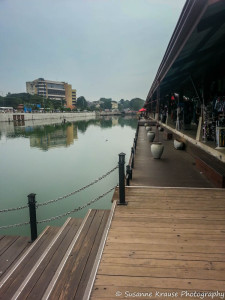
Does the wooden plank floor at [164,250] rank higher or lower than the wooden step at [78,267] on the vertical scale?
higher

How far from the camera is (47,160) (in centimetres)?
1933

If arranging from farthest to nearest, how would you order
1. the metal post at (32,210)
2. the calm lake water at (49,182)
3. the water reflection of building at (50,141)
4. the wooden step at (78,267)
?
the water reflection of building at (50,141) → the calm lake water at (49,182) → the metal post at (32,210) → the wooden step at (78,267)

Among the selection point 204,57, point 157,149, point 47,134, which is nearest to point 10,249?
point 157,149

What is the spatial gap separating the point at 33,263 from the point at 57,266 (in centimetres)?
68

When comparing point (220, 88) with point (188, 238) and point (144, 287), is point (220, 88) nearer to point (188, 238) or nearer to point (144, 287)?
point (188, 238)

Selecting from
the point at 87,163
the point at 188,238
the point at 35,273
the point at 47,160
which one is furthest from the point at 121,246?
the point at 47,160

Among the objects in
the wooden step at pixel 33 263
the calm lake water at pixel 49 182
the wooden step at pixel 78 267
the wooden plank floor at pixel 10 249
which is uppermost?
the wooden step at pixel 78 267

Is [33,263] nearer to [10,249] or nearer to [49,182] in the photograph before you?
[10,249]

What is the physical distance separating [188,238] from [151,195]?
166 centimetres

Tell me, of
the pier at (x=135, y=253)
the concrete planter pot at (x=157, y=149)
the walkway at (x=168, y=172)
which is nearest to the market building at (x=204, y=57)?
the walkway at (x=168, y=172)

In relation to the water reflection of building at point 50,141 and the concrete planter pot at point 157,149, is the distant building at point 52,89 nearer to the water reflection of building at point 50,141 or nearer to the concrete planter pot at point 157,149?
the water reflection of building at point 50,141

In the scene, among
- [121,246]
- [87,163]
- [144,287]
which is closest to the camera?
[144,287]

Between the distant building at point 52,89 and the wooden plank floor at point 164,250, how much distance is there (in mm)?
127627

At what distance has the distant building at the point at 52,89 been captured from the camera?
122 meters
